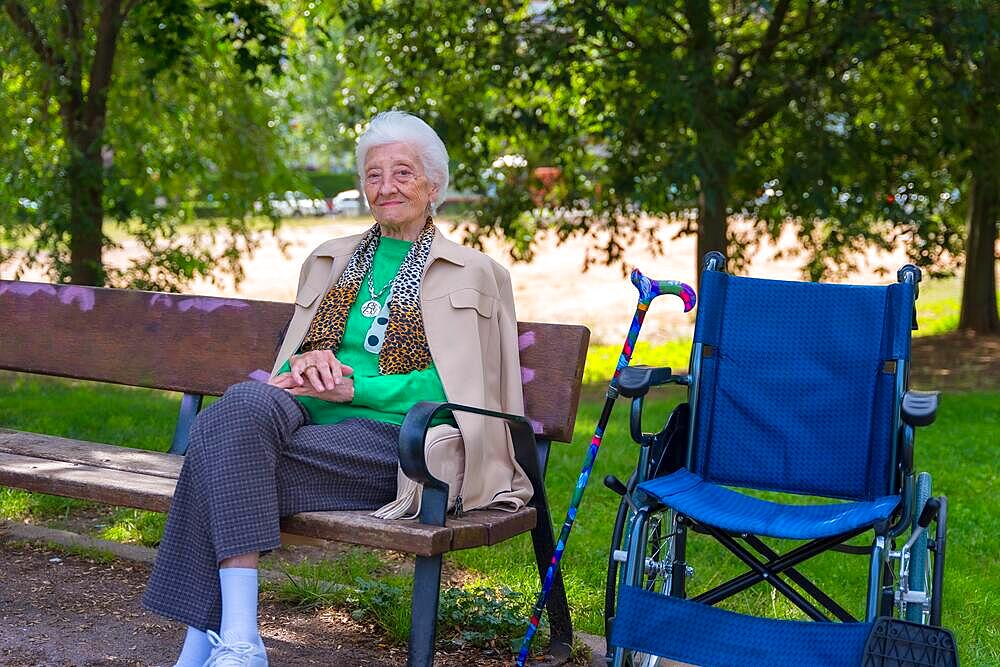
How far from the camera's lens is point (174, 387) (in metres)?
4.25

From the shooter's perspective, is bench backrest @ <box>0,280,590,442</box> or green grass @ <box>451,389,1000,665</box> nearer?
green grass @ <box>451,389,1000,665</box>

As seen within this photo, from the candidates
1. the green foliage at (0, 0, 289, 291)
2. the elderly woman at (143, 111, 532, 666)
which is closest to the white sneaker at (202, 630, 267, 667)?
the elderly woman at (143, 111, 532, 666)

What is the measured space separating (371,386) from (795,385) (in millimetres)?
1126

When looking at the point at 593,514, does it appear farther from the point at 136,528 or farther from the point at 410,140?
the point at 410,140

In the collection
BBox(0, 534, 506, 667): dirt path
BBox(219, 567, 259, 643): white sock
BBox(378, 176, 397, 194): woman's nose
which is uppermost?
BBox(378, 176, 397, 194): woman's nose

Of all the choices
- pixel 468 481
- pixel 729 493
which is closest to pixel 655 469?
pixel 729 493

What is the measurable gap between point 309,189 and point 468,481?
702 centimetres

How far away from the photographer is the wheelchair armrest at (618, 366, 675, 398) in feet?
10.4

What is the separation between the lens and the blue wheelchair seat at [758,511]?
289cm

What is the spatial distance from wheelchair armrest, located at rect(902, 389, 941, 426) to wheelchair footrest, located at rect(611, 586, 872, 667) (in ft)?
1.68

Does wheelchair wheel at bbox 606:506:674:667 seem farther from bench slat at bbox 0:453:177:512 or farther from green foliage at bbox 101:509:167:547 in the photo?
green foliage at bbox 101:509:167:547

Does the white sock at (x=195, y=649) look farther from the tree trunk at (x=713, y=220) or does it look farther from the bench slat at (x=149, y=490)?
the tree trunk at (x=713, y=220)

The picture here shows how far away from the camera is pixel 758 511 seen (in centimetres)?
316

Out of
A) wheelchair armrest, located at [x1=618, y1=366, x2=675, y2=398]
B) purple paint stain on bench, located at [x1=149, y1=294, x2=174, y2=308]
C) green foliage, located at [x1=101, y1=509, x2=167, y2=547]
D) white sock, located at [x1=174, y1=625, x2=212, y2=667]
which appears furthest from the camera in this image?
green foliage, located at [x1=101, y1=509, x2=167, y2=547]
